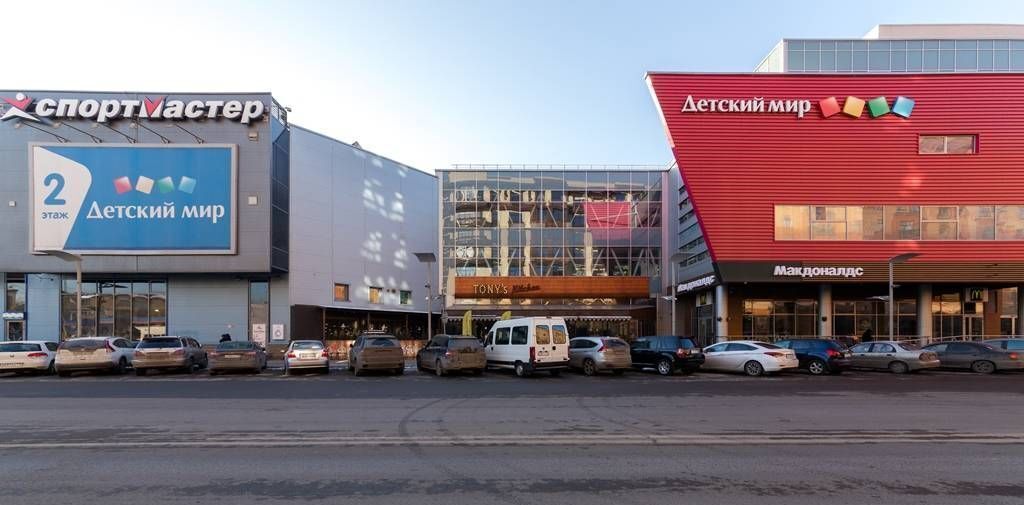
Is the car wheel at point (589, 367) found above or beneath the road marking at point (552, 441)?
beneath

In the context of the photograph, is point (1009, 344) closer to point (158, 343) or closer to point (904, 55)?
point (904, 55)

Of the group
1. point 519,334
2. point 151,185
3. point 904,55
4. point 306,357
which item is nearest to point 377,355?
point 306,357

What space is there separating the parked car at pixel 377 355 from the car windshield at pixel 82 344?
9149mm

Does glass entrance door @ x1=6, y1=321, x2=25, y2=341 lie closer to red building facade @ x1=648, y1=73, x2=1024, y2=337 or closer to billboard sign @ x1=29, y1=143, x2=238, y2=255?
billboard sign @ x1=29, y1=143, x2=238, y2=255

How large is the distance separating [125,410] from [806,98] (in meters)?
31.7

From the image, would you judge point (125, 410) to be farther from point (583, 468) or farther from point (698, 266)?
point (698, 266)

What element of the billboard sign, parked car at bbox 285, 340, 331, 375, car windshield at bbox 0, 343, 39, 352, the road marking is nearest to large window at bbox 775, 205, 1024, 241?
parked car at bbox 285, 340, 331, 375

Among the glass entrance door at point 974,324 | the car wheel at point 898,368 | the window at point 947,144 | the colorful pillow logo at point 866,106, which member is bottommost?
the car wheel at point 898,368

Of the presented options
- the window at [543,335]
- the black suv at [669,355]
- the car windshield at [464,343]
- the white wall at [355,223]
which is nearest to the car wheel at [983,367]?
the black suv at [669,355]

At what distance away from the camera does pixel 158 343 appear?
24.5 m

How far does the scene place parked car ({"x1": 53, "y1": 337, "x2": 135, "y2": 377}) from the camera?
23188 mm

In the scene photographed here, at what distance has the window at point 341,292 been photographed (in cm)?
4219

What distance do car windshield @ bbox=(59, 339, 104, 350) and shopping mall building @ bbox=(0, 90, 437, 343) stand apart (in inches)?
413

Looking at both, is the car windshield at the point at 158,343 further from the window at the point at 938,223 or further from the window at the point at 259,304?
the window at the point at 938,223
